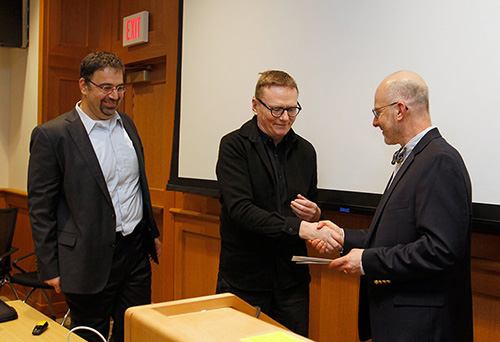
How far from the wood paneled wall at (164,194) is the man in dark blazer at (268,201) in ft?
1.84

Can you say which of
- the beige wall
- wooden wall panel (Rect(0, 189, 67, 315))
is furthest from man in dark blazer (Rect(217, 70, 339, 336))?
the beige wall

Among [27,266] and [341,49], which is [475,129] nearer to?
[341,49]

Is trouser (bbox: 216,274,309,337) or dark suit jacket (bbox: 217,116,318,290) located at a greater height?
dark suit jacket (bbox: 217,116,318,290)

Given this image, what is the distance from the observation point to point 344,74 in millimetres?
2686

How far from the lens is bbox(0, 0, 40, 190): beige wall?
16.2 ft

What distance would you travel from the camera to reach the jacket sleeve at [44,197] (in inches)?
92.6

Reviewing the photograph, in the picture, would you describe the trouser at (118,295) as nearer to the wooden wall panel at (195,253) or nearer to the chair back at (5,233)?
the wooden wall panel at (195,253)

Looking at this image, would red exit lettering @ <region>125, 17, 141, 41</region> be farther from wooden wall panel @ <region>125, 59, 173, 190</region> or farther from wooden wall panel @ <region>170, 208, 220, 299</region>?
wooden wall panel @ <region>170, 208, 220, 299</region>

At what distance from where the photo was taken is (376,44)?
2535mm

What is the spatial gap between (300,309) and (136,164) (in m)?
1.07

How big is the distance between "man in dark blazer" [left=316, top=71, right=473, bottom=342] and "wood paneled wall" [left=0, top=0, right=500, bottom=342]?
2.31 feet

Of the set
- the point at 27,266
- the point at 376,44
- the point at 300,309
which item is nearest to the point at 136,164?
the point at 300,309

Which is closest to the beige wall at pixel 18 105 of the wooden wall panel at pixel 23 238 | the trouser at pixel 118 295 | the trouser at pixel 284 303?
the wooden wall panel at pixel 23 238

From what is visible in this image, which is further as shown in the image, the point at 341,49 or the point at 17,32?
the point at 17,32
